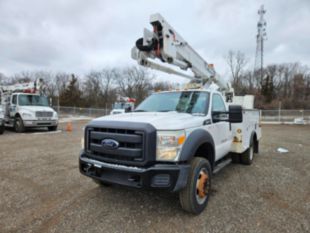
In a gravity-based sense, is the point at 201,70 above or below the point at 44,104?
above

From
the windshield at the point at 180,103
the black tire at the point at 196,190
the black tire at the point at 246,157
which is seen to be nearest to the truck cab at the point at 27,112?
the windshield at the point at 180,103

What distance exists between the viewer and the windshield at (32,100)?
11109 millimetres

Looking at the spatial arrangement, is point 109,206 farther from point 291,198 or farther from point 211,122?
point 291,198

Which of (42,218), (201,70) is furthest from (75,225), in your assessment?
(201,70)

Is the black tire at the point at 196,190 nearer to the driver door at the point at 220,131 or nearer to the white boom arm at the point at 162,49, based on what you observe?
the driver door at the point at 220,131

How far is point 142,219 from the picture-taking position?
2.65 metres

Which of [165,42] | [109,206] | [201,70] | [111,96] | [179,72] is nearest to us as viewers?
[109,206]

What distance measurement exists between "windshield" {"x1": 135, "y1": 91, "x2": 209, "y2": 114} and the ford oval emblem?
127cm

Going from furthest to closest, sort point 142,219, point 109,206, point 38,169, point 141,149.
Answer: point 38,169 < point 109,206 < point 142,219 < point 141,149

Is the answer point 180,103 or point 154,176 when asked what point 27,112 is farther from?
point 154,176

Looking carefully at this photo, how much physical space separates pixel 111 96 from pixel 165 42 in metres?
46.1

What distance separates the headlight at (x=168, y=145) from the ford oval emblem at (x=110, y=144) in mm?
561

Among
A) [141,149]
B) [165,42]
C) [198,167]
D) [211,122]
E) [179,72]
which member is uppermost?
[165,42]

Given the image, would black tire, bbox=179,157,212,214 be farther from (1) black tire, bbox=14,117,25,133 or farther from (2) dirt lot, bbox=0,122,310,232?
(1) black tire, bbox=14,117,25,133
